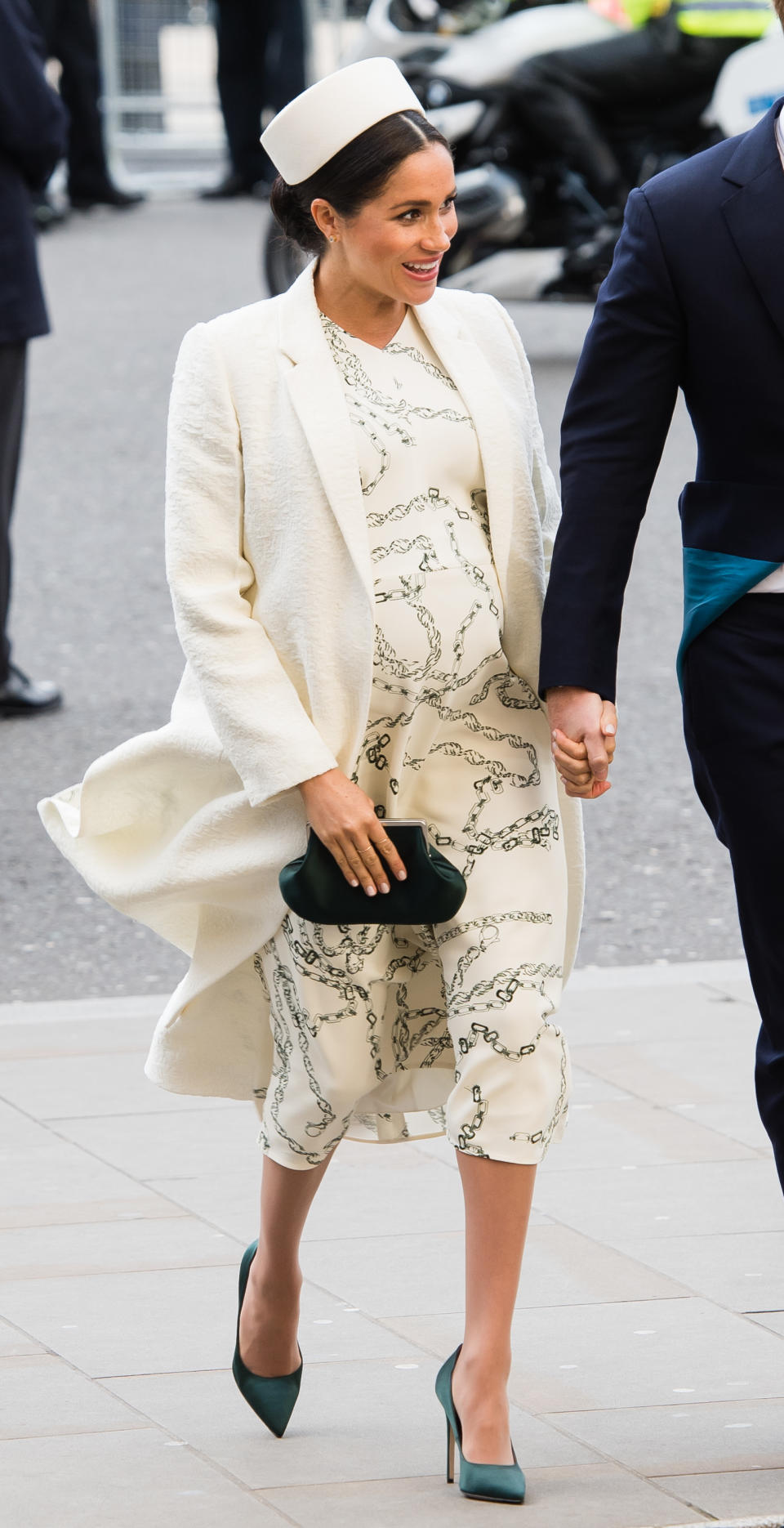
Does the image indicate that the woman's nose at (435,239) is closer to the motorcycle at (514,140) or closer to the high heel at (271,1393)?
the high heel at (271,1393)

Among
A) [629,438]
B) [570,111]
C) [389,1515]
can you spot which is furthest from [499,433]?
[570,111]

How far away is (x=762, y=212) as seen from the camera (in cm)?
295

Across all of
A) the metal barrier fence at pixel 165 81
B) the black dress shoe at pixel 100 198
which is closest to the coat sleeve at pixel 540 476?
the black dress shoe at pixel 100 198

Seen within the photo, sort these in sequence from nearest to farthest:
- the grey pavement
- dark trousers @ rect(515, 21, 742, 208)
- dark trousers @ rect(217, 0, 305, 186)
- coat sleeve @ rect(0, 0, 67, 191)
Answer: the grey pavement
coat sleeve @ rect(0, 0, 67, 191)
dark trousers @ rect(515, 21, 742, 208)
dark trousers @ rect(217, 0, 305, 186)

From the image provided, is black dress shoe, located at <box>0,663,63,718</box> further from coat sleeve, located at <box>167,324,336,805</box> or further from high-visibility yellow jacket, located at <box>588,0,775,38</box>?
high-visibility yellow jacket, located at <box>588,0,775,38</box>

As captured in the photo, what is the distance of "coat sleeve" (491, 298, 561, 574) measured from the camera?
3.15 metres

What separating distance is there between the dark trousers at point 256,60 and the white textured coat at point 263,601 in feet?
51.2

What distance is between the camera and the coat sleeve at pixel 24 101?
6.85 meters

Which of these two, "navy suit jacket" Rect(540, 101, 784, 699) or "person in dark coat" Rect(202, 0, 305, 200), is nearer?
"navy suit jacket" Rect(540, 101, 784, 699)

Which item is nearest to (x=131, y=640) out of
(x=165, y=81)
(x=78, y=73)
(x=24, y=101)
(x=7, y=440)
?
(x=7, y=440)

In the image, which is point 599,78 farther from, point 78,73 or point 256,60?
point 256,60

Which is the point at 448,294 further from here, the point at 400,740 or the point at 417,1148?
the point at 417,1148

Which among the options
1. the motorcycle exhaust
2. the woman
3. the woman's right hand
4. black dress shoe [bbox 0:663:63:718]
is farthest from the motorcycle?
the woman's right hand

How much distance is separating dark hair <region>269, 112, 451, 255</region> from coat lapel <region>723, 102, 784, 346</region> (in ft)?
1.14
